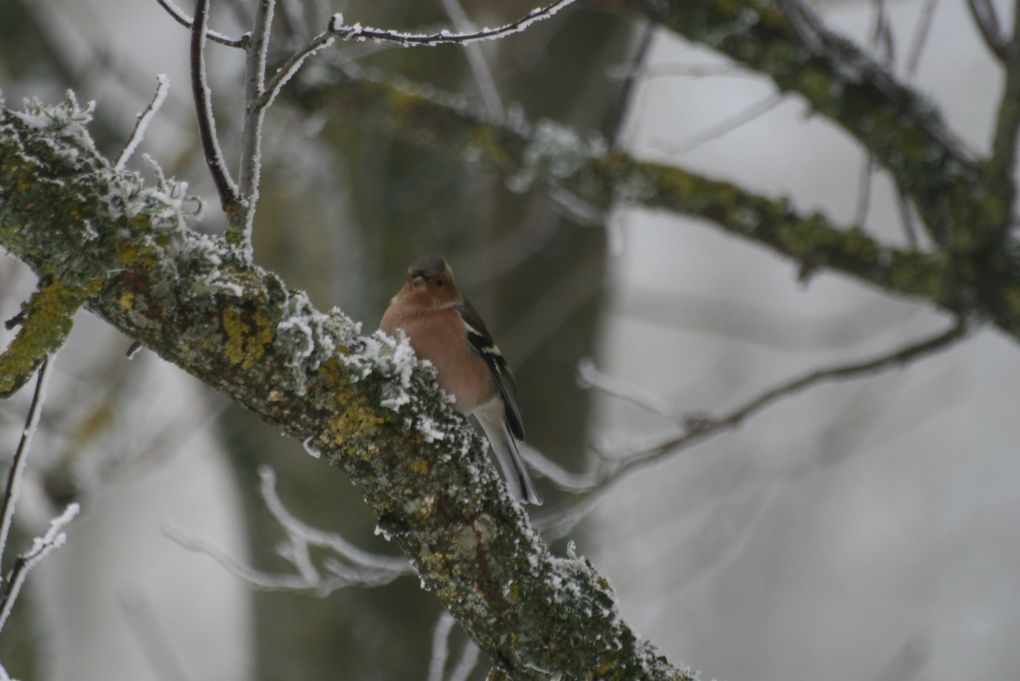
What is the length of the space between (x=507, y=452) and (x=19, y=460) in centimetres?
207

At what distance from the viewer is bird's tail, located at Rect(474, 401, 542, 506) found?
3449mm

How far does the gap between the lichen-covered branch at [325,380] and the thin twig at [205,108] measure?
7 cm

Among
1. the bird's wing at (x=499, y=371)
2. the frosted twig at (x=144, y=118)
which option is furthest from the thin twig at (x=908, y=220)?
the frosted twig at (x=144, y=118)

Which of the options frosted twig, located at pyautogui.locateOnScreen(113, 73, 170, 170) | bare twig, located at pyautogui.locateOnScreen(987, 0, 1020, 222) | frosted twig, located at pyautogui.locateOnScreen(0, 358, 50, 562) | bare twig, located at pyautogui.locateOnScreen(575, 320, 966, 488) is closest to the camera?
frosted twig, located at pyautogui.locateOnScreen(0, 358, 50, 562)

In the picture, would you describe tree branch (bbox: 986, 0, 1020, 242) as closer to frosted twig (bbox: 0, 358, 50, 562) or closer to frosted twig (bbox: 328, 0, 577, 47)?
frosted twig (bbox: 328, 0, 577, 47)

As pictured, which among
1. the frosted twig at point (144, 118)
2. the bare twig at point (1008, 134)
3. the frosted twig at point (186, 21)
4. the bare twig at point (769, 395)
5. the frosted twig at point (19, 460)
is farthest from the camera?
the bare twig at point (769, 395)

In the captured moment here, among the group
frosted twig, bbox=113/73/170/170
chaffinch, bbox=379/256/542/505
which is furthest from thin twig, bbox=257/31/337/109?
chaffinch, bbox=379/256/542/505

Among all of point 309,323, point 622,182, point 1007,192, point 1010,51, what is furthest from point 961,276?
point 309,323

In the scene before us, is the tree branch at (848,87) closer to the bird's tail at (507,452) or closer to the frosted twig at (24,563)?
the bird's tail at (507,452)

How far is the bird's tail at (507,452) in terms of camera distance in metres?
3.45

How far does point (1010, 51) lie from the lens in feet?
10.8

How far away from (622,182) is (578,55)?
2980 mm

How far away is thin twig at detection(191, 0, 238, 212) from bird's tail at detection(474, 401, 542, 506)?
5.69ft

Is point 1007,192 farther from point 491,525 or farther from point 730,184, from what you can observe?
point 491,525
